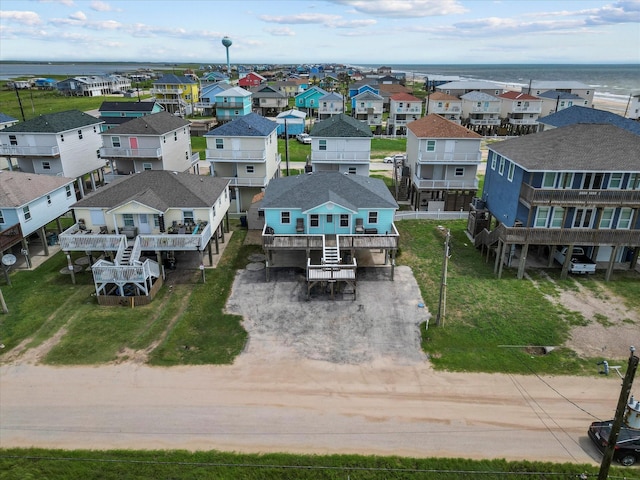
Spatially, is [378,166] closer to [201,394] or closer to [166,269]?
[166,269]

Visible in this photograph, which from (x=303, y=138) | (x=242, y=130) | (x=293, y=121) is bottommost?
(x=303, y=138)

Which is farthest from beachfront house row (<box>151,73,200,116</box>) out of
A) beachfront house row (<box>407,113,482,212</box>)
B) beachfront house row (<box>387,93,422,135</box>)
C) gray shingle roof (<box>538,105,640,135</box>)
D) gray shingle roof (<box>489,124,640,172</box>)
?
gray shingle roof (<box>489,124,640,172</box>)

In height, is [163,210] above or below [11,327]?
above

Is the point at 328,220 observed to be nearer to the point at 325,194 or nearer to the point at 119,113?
the point at 325,194

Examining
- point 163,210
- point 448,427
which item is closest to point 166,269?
point 163,210

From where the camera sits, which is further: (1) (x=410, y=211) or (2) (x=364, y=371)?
(1) (x=410, y=211)

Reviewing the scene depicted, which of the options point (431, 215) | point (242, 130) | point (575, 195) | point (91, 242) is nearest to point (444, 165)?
point (431, 215)
